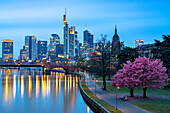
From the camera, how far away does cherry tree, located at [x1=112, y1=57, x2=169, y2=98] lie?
3906 cm

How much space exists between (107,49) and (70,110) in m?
21.9

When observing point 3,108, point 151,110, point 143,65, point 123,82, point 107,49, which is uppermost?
point 107,49

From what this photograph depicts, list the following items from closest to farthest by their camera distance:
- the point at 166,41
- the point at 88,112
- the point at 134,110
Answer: the point at 134,110
the point at 88,112
the point at 166,41

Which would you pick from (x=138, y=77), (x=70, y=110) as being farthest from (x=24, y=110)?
(x=138, y=77)

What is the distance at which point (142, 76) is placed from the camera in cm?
3975

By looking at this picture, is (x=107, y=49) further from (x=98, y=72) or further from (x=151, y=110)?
(x=151, y=110)

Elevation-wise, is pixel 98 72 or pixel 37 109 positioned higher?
pixel 98 72

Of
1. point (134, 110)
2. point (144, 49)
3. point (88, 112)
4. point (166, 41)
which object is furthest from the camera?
point (144, 49)

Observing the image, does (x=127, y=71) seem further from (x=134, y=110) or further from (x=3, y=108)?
(x=3, y=108)

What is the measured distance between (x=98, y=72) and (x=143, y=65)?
1762 cm

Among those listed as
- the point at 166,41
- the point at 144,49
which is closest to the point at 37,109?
the point at 166,41

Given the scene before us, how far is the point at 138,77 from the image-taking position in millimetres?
39250

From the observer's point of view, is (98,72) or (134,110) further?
(98,72)

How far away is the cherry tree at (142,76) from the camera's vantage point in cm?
3906
